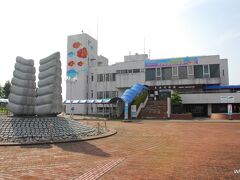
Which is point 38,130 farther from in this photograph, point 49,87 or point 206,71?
point 206,71

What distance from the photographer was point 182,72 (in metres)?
48.0

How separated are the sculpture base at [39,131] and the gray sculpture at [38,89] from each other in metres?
0.95

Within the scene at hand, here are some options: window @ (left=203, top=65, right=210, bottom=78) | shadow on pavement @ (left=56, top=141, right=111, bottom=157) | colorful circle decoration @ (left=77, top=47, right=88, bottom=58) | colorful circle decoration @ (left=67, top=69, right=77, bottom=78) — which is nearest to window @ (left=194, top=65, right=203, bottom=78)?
window @ (left=203, top=65, right=210, bottom=78)

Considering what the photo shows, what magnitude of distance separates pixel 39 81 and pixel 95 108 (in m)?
35.4

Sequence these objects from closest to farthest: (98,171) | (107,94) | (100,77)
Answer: (98,171) < (107,94) < (100,77)

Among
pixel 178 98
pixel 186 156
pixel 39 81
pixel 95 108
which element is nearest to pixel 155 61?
pixel 178 98

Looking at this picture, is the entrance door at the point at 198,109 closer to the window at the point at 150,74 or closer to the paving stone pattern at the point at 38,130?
the window at the point at 150,74

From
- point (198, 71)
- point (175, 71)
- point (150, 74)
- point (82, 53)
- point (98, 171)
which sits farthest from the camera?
point (82, 53)

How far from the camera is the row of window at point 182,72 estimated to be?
46.3 metres

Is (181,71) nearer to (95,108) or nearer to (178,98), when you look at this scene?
(178,98)

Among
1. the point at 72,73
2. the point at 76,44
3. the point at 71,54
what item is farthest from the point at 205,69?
the point at 71,54

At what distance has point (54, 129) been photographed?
659 inches

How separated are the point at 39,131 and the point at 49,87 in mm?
3775

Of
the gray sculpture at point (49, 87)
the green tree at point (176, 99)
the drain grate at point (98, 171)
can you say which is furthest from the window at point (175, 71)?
the drain grate at point (98, 171)
